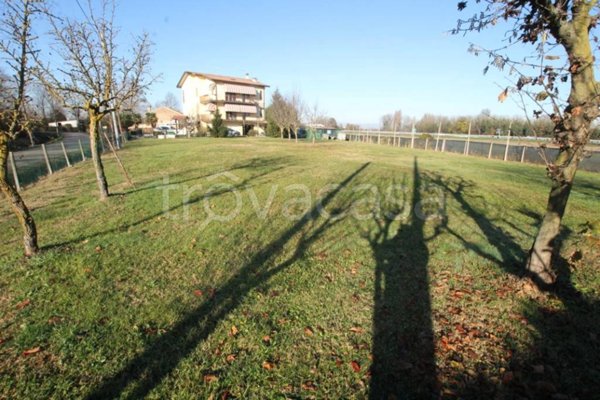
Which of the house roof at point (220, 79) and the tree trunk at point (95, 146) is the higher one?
the house roof at point (220, 79)

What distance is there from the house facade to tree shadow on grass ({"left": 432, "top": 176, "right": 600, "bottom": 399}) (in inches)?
2408

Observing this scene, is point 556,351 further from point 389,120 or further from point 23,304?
point 389,120

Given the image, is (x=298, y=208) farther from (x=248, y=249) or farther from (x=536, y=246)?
(x=536, y=246)

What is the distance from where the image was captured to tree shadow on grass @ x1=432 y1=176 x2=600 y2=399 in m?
2.76

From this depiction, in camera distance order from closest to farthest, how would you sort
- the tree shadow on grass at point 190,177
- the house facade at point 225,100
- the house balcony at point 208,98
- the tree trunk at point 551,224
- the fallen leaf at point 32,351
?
the fallen leaf at point 32,351
the tree trunk at point 551,224
the tree shadow on grass at point 190,177
the house balcony at point 208,98
the house facade at point 225,100

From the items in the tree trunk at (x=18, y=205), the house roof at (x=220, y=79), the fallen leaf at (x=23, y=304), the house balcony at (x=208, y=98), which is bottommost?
the fallen leaf at (x=23, y=304)

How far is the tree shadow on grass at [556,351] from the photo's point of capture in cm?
276

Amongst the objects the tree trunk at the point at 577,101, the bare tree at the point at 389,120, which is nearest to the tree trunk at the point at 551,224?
the tree trunk at the point at 577,101

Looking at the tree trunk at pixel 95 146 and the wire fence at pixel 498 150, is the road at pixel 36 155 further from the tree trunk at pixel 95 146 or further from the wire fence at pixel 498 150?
the wire fence at pixel 498 150

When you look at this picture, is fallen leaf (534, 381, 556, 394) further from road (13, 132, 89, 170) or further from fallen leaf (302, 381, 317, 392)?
road (13, 132, 89, 170)

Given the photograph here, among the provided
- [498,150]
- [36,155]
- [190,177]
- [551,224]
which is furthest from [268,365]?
[498,150]

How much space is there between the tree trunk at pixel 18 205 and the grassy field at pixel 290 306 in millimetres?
256

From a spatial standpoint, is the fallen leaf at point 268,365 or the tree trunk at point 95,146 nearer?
the fallen leaf at point 268,365

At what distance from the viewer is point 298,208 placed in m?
8.36
